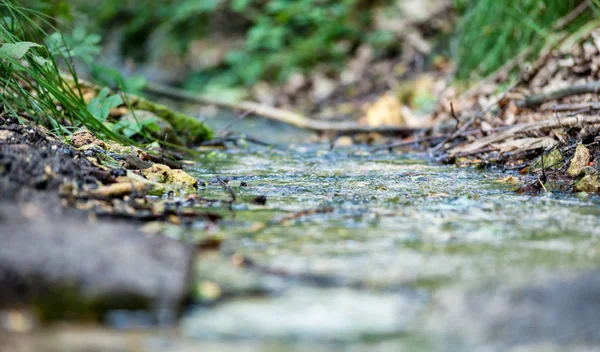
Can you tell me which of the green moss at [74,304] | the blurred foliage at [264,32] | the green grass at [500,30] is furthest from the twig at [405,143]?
the blurred foliage at [264,32]

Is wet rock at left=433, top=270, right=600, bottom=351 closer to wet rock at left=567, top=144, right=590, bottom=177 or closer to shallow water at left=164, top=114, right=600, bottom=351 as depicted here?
shallow water at left=164, top=114, right=600, bottom=351

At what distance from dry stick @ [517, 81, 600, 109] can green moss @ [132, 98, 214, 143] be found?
195 centimetres

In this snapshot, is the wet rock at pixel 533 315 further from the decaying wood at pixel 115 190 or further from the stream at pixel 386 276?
the decaying wood at pixel 115 190

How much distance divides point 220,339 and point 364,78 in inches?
244

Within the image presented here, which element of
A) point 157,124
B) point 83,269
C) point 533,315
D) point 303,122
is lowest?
point 533,315

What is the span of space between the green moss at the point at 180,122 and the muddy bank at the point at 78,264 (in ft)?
7.56

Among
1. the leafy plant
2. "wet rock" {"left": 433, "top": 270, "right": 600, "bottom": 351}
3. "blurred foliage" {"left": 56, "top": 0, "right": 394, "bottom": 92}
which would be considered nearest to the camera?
"wet rock" {"left": 433, "top": 270, "right": 600, "bottom": 351}

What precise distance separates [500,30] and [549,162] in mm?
2479

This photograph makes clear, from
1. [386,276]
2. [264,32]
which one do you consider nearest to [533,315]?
[386,276]

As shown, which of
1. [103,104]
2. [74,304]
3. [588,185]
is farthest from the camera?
[103,104]

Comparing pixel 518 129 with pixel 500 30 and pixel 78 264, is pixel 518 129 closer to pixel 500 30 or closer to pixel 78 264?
pixel 500 30

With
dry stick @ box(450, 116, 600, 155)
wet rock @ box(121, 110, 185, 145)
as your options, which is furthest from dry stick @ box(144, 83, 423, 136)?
dry stick @ box(450, 116, 600, 155)

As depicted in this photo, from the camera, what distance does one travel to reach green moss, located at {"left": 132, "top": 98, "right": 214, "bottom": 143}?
12.4ft

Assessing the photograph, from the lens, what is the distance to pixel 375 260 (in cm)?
134
